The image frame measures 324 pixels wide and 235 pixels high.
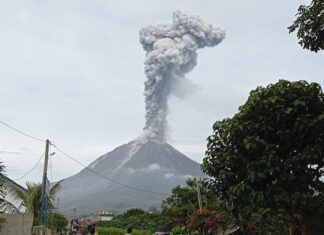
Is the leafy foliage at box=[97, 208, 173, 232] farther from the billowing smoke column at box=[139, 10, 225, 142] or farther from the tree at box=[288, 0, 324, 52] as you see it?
the billowing smoke column at box=[139, 10, 225, 142]

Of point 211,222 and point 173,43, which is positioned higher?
point 173,43

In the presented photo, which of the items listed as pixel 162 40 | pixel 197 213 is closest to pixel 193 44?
pixel 162 40

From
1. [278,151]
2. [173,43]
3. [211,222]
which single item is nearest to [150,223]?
[211,222]

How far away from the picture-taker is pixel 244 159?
7.32m

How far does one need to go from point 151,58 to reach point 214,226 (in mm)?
95740

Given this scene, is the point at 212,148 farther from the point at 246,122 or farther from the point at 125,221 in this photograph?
the point at 125,221

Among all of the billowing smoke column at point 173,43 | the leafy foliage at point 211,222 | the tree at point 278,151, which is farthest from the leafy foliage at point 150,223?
the billowing smoke column at point 173,43

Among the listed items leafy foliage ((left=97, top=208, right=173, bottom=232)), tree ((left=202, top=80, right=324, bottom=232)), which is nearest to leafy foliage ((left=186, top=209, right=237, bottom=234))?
tree ((left=202, top=80, right=324, bottom=232))

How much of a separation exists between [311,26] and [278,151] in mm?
2752

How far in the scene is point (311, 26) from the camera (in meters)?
7.62

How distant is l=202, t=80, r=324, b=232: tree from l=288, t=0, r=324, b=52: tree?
115 centimetres

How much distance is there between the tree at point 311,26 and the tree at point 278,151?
115 cm

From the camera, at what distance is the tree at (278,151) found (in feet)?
22.1

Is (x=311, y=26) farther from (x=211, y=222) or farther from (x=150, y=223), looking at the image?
(x=150, y=223)
